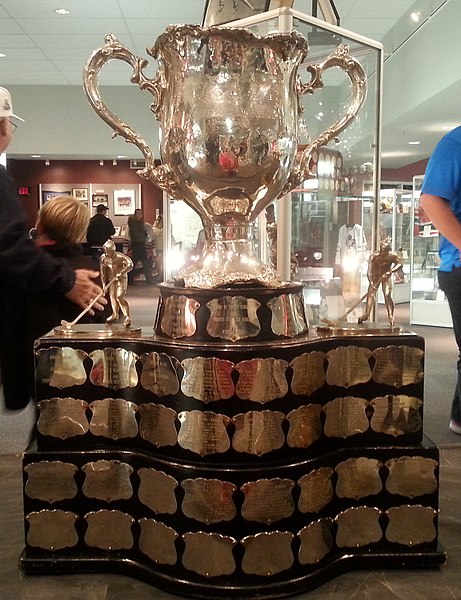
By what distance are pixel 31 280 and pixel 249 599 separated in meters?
0.83

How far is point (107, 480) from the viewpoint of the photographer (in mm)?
1366

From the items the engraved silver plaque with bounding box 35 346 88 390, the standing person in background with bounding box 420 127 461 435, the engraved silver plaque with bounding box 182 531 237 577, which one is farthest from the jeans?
the engraved silver plaque with bounding box 35 346 88 390

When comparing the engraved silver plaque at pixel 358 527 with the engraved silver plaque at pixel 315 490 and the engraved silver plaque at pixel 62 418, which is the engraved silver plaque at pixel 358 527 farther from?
the engraved silver plaque at pixel 62 418

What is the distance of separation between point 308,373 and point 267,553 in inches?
13.7

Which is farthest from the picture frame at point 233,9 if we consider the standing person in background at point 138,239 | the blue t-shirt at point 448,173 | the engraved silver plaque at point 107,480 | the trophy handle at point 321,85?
the standing person in background at point 138,239

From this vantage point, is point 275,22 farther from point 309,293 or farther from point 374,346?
point 374,346

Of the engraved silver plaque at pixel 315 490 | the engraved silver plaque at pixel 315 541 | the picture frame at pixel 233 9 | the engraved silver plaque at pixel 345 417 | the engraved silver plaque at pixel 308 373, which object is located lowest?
the engraved silver plaque at pixel 315 541

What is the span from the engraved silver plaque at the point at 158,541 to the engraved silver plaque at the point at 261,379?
0.31 m

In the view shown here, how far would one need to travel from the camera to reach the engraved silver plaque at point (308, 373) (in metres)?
1.28

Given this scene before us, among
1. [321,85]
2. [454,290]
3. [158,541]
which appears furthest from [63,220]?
[454,290]

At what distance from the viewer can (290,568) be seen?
1.29 meters

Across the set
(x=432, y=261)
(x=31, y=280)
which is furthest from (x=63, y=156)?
(x=31, y=280)

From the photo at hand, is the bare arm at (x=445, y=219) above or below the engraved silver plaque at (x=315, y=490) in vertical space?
above

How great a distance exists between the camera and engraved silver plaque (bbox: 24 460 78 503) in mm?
1354
